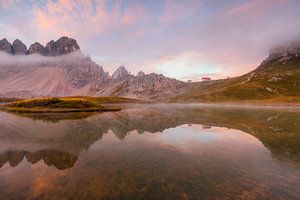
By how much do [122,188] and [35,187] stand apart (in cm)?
663

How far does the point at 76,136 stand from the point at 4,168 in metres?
15.8

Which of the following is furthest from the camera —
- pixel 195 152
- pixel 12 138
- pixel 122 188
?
pixel 12 138

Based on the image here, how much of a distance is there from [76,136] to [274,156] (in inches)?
1176

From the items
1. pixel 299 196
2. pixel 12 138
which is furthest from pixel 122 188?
pixel 12 138

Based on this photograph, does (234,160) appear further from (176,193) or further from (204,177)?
(176,193)

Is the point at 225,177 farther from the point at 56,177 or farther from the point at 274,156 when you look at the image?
the point at 56,177

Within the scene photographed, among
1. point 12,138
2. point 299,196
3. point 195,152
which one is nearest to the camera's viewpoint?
point 299,196

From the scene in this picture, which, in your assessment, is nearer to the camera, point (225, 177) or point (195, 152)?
point (225, 177)

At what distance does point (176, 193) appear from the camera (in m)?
14.8

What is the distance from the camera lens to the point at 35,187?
15.6m

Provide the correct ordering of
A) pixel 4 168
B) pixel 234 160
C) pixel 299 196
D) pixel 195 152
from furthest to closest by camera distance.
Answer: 1. pixel 195 152
2. pixel 234 160
3. pixel 4 168
4. pixel 299 196

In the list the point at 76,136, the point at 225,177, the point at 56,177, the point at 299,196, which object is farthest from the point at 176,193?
the point at 76,136

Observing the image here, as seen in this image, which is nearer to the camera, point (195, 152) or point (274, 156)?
point (274, 156)

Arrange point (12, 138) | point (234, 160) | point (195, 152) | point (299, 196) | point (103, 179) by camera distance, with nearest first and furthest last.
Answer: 1. point (299, 196)
2. point (103, 179)
3. point (234, 160)
4. point (195, 152)
5. point (12, 138)
